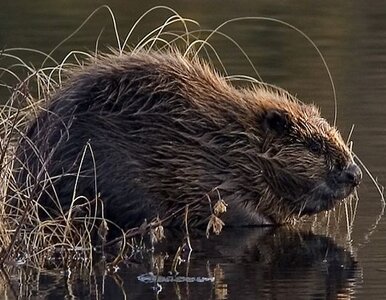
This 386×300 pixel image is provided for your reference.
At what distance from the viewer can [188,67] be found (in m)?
8.52

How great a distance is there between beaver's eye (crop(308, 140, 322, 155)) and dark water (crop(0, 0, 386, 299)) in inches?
13.9

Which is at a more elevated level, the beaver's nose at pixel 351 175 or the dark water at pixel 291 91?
the beaver's nose at pixel 351 175

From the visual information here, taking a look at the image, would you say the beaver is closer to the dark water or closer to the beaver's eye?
the beaver's eye

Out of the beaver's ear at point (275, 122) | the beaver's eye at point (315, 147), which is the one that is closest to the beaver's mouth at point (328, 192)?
the beaver's eye at point (315, 147)

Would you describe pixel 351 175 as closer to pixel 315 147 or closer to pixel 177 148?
pixel 315 147

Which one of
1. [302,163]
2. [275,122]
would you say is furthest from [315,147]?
[275,122]

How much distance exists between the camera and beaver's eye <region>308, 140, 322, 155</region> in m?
8.46

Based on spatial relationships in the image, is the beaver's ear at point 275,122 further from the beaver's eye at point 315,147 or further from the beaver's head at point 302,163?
the beaver's eye at point 315,147

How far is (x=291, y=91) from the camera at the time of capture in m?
11.8

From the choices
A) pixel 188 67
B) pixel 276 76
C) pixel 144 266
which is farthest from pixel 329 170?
pixel 276 76

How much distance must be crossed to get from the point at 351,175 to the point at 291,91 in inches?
137

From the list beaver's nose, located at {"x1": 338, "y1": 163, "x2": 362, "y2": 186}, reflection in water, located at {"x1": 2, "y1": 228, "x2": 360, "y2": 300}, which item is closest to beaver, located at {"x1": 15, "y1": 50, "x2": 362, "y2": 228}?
beaver's nose, located at {"x1": 338, "y1": 163, "x2": 362, "y2": 186}

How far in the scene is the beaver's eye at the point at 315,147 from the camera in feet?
27.8

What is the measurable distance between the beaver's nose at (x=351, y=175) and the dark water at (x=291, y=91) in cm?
15
